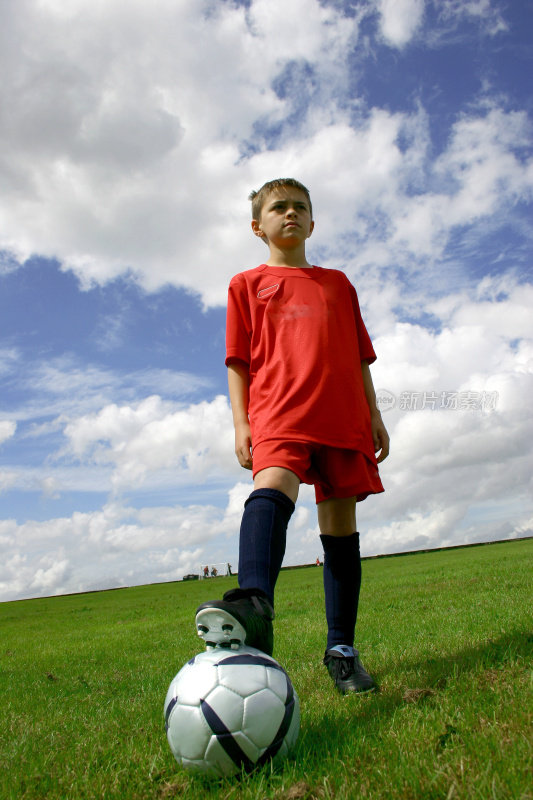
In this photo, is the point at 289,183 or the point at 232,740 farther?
the point at 289,183

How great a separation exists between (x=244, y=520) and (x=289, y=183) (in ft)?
7.43

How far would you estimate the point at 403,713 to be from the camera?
238 cm

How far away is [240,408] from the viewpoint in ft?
11.3

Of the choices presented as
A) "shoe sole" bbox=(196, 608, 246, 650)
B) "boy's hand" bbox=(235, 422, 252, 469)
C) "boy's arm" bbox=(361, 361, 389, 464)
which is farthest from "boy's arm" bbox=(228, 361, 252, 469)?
"shoe sole" bbox=(196, 608, 246, 650)

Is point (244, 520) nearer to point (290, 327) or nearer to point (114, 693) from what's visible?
point (290, 327)

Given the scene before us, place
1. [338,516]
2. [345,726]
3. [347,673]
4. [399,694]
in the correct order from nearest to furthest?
1. [345,726]
2. [399,694]
3. [347,673]
4. [338,516]

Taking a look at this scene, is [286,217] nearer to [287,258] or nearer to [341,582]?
[287,258]

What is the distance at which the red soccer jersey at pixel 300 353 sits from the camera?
10.2ft

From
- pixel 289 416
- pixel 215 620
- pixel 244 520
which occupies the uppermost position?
pixel 289 416

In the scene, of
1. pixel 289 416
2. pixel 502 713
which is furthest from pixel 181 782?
pixel 289 416

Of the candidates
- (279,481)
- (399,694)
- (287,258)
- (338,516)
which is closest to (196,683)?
(279,481)

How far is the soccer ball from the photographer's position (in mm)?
1933

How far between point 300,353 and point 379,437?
0.88 meters

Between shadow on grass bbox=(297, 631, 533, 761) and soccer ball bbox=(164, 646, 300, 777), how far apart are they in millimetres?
159
